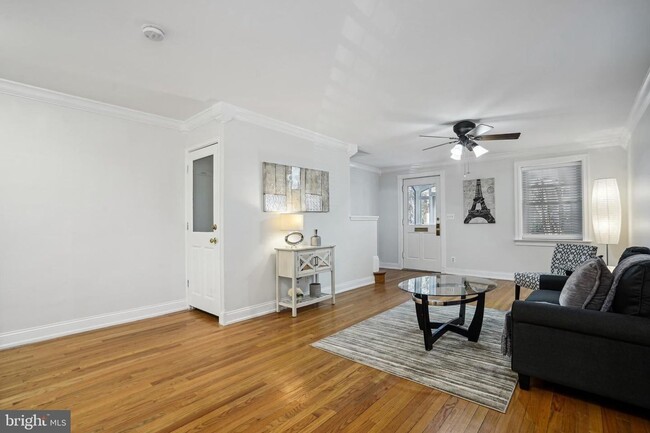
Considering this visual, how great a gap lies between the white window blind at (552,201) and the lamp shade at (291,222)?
428 centimetres

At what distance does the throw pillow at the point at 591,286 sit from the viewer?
1.96 meters

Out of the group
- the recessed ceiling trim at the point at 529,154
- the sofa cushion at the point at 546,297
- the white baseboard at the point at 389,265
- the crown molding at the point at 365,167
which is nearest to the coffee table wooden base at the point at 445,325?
the sofa cushion at the point at 546,297

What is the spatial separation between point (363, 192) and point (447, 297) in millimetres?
4468

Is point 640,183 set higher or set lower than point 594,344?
higher

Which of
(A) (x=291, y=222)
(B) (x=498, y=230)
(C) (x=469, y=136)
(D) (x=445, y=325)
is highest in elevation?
(C) (x=469, y=136)

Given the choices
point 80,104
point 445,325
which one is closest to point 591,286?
point 445,325

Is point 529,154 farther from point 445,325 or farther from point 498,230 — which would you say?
point 445,325

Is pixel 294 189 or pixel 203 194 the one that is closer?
pixel 203 194

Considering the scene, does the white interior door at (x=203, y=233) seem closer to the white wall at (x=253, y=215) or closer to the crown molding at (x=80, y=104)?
the white wall at (x=253, y=215)

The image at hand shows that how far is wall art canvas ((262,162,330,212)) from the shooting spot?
4023 millimetres

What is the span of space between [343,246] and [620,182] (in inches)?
175

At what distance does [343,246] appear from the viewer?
204 inches

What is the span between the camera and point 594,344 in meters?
1.84

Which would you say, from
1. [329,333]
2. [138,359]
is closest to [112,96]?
[138,359]
